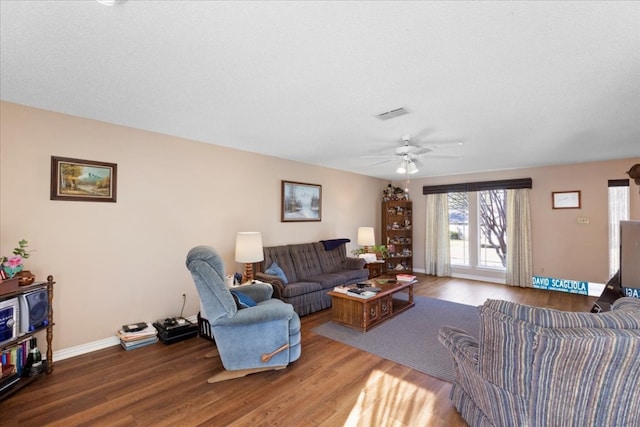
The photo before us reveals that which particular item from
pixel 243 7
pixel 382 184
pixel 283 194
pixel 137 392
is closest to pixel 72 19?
pixel 243 7

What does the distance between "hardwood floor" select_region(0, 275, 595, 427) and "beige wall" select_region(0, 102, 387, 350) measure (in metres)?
0.59

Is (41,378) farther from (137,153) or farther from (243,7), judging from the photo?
(243,7)

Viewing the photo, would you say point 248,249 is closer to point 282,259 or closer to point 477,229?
point 282,259

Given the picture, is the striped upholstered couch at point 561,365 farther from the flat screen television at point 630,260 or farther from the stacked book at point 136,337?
the stacked book at point 136,337

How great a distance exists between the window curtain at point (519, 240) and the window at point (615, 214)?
115cm

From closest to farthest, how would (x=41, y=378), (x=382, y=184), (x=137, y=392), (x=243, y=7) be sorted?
(x=243, y=7)
(x=137, y=392)
(x=41, y=378)
(x=382, y=184)

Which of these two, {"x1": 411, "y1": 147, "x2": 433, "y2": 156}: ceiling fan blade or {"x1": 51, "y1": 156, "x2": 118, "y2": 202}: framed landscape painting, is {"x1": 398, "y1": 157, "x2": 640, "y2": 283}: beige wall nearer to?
{"x1": 411, "y1": 147, "x2": 433, "y2": 156}: ceiling fan blade

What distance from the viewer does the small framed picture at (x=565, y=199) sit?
5.25 meters

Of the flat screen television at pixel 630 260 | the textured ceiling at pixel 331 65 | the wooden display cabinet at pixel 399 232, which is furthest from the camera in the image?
the wooden display cabinet at pixel 399 232

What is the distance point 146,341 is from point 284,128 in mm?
2867

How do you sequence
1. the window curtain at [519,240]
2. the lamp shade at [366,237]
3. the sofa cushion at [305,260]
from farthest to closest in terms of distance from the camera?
1. the window curtain at [519,240]
2. the lamp shade at [366,237]
3. the sofa cushion at [305,260]

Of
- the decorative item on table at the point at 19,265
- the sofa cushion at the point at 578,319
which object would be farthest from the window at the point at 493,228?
the decorative item on table at the point at 19,265

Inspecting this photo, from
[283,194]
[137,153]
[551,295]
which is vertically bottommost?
[551,295]

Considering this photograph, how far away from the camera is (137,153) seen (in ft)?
10.8
